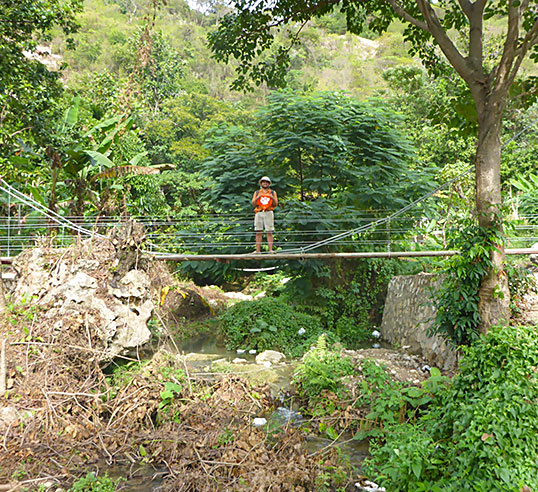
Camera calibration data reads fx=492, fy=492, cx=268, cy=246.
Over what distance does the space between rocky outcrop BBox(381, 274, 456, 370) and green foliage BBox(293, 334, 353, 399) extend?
2.78 feet

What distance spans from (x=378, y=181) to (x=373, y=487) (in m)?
5.01

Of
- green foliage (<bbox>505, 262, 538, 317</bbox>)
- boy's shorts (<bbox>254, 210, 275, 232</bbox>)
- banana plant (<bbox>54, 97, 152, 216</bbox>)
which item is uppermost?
Result: banana plant (<bbox>54, 97, 152, 216</bbox>)

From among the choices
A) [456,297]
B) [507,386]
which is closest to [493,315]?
[456,297]

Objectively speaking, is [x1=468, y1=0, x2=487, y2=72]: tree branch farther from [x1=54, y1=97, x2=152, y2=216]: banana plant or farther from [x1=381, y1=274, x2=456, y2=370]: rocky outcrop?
[x1=54, y1=97, x2=152, y2=216]: banana plant

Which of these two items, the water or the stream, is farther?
the water

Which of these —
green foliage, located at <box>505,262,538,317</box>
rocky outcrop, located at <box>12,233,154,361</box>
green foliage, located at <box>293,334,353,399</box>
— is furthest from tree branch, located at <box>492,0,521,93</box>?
rocky outcrop, located at <box>12,233,154,361</box>

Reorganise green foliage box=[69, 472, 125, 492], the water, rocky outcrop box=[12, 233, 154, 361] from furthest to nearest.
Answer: the water → rocky outcrop box=[12, 233, 154, 361] → green foliage box=[69, 472, 125, 492]

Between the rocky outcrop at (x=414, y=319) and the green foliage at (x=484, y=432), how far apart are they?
6.70ft

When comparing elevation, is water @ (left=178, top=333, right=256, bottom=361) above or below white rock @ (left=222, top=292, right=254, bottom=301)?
below

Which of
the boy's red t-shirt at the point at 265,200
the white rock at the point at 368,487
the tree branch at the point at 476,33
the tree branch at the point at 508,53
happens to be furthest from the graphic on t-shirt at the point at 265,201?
the white rock at the point at 368,487

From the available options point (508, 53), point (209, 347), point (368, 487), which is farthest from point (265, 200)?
point (368, 487)

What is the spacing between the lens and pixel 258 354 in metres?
6.48

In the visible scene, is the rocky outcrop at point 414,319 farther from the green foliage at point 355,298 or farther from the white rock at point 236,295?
the white rock at point 236,295

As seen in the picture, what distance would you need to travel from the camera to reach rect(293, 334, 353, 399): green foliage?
436 cm
